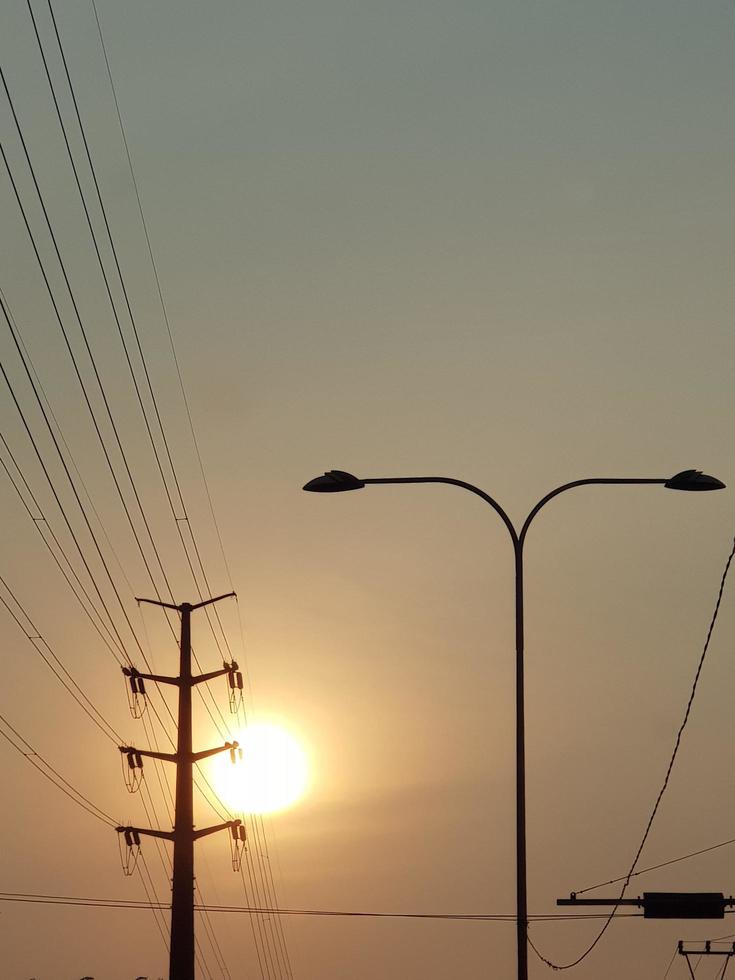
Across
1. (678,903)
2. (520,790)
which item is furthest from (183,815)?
(520,790)

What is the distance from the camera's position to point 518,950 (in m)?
22.9

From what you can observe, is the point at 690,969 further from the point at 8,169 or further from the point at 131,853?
the point at 8,169

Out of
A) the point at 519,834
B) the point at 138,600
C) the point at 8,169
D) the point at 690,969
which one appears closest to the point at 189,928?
the point at 138,600

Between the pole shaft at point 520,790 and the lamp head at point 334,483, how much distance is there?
9.98ft

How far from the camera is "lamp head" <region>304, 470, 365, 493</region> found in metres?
25.1

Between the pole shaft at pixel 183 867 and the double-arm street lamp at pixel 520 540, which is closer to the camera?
the double-arm street lamp at pixel 520 540

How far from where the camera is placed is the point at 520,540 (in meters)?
25.2

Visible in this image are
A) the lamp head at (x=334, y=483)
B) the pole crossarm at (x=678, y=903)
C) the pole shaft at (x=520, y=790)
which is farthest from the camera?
the pole crossarm at (x=678, y=903)

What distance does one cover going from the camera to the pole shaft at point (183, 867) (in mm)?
38875

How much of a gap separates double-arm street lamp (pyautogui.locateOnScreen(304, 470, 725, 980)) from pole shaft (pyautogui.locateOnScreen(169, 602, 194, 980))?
17941 mm

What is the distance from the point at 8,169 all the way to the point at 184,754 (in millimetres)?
27079

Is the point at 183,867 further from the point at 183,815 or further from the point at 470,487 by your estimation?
the point at 470,487

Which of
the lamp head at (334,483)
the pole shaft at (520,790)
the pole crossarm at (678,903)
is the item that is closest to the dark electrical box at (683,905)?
the pole crossarm at (678,903)

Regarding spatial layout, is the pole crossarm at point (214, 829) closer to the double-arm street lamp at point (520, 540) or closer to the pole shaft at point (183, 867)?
the pole shaft at point (183, 867)
